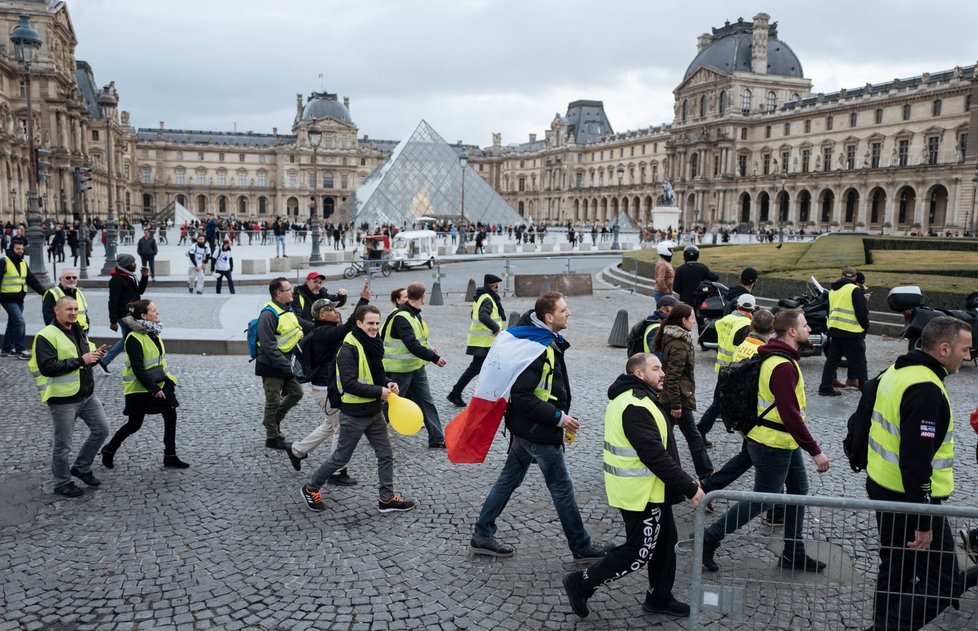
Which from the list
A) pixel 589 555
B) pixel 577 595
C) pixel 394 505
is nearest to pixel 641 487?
pixel 577 595

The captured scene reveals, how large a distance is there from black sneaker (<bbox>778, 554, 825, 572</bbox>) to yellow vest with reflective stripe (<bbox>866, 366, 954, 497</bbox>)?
0.71 metres

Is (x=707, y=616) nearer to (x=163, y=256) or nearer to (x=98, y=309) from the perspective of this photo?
(x=98, y=309)

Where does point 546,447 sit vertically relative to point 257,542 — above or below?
above

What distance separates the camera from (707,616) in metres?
3.62

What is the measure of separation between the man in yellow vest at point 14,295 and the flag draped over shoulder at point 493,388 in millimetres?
7995

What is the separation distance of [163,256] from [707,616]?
99.0 feet

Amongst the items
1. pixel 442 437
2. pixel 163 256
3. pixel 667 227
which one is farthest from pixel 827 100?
pixel 442 437

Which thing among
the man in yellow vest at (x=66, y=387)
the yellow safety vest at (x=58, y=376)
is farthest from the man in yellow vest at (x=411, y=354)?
the yellow safety vest at (x=58, y=376)

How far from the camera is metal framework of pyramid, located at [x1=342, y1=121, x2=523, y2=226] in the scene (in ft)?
144

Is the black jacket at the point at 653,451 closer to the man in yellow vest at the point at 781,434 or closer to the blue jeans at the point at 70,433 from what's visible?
the man in yellow vest at the point at 781,434

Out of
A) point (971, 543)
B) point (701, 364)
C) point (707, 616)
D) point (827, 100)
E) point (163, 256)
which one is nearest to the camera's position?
point (707, 616)

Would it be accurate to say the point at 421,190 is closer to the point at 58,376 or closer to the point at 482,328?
the point at 482,328

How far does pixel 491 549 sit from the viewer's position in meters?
4.33

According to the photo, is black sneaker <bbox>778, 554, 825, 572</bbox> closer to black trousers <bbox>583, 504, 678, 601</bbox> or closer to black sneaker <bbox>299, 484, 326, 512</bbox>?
black trousers <bbox>583, 504, 678, 601</bbox>
